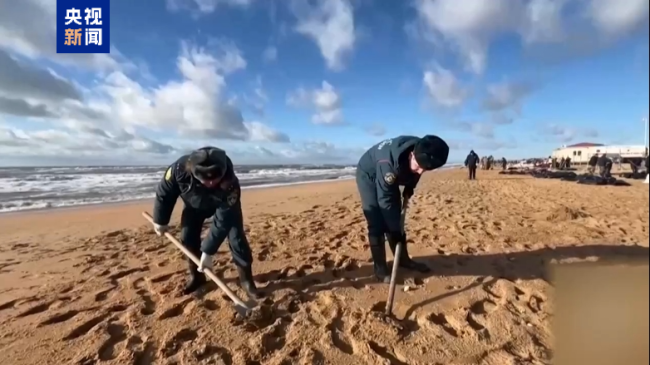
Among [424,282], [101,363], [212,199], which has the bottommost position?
[101,363]

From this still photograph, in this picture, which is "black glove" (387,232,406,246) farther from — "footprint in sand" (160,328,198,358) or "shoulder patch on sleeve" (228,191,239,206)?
"footprint in sand" (160,328,198,358)

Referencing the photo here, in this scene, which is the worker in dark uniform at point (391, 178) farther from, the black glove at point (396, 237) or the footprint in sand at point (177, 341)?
the footprint in sand at point (177, 341)

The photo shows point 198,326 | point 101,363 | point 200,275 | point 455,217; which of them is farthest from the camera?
point 455,217

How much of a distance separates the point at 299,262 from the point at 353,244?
1112mm

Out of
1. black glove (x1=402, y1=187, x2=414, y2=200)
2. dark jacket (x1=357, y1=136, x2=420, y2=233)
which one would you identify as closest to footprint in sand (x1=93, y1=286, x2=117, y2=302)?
dark jacket (x1=357, y1=136, x2=420, y2=233)

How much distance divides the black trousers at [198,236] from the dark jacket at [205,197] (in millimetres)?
77

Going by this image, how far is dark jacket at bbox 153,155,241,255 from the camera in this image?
3203 mm

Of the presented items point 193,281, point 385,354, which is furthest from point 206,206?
point 385,354

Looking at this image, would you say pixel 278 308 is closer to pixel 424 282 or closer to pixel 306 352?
pixel 306 352

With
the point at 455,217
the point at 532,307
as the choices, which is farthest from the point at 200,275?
the point at 455,217

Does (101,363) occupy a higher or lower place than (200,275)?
lower

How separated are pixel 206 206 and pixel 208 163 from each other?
669mm

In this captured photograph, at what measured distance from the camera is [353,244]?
5.21 metres

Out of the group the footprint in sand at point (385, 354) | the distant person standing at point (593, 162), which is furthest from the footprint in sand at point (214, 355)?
the distant person standing at point (593, 162)
